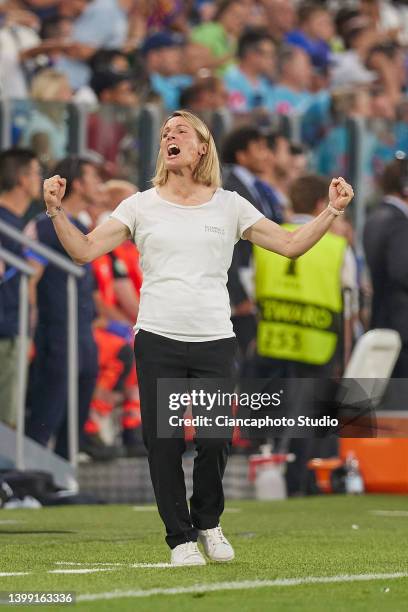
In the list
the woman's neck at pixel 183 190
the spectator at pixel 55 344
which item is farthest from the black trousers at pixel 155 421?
the spectator at pixel 55 344

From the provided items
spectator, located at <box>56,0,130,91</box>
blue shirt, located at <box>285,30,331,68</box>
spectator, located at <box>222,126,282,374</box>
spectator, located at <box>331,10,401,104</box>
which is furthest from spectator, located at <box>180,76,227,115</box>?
blue shirt, located at <box>285,30,331,68</box>

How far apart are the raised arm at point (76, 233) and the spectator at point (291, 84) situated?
1051cm

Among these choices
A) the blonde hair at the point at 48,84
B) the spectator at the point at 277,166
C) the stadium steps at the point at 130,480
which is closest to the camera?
the stadium steps at the point at 130,480

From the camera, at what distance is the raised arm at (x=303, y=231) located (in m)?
7.61

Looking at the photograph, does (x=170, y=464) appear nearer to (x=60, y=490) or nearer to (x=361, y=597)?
(x=361, y=597)

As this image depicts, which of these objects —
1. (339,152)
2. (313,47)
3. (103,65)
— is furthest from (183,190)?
(313,47)

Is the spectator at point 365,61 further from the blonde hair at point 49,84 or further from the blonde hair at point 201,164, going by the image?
the blonde hair at point 201,164

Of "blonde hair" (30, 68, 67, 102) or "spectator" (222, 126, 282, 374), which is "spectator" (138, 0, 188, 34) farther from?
"spectator" (222, 126, 282, 374)

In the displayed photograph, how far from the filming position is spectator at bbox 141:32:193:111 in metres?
17.2

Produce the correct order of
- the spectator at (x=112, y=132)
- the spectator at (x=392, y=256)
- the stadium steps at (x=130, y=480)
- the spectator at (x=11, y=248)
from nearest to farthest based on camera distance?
the spectator at (x=11, y=248), the stadium steps at (x=130, y=480), the spectator at (x=392, y=256), the spectator at (x=112, y=132)

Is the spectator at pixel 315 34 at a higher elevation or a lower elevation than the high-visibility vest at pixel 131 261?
higher

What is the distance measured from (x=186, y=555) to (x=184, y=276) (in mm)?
1145

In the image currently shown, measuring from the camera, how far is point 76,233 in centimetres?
749

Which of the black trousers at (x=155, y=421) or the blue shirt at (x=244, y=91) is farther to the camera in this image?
the blue shirt at (x=244, y=91)
